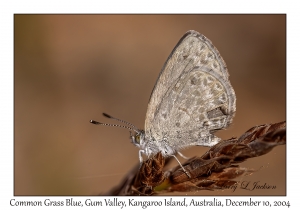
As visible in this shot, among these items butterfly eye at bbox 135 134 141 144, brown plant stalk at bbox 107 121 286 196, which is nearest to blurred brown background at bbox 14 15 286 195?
butterfly eye at bbox 135 134 141 144

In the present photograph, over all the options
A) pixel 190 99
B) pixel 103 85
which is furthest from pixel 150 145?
pixel 103 85

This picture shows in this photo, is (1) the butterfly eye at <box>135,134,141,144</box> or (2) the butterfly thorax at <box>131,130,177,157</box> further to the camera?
(1) the butterfly eye at <box>135,134,141,144</box>

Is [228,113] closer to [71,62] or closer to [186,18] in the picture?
[71,62]

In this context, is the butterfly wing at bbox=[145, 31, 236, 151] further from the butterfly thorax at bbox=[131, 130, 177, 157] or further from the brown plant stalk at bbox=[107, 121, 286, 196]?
the brown plant stalk at bbox=[107, 121, 286, 196]

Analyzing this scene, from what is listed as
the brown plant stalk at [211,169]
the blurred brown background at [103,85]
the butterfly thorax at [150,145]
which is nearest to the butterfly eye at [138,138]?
the butterfly thorax at [150,145]

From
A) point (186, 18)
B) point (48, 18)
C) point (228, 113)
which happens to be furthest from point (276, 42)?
point (48, 18)

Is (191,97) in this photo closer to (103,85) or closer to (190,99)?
(190,99)
